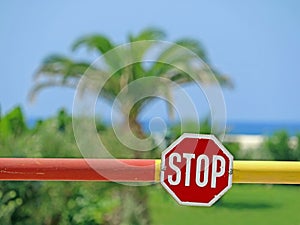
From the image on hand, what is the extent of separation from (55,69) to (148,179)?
5.43 metres

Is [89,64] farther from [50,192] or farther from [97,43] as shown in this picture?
[50,192]

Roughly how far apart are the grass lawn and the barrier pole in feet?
13.2

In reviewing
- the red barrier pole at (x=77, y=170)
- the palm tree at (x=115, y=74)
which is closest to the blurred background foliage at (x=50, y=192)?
the palm tree at (x=115, y=74)

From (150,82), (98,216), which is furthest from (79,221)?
(150,82)

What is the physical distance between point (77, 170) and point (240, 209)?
6584mm

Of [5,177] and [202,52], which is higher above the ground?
[5,177]

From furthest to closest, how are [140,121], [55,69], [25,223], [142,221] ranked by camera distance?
[55,69] < [140,121] < [142,221] < [25,223]

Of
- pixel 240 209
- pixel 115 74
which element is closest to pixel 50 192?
pixel 115 74

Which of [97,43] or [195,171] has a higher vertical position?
[195,171]

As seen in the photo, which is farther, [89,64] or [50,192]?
[89,64]

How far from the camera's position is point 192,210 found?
688 cm

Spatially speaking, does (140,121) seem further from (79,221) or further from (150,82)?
(150,82)

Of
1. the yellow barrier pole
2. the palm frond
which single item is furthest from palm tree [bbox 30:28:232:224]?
the yellow barrier pole

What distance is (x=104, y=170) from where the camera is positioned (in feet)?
4.62
